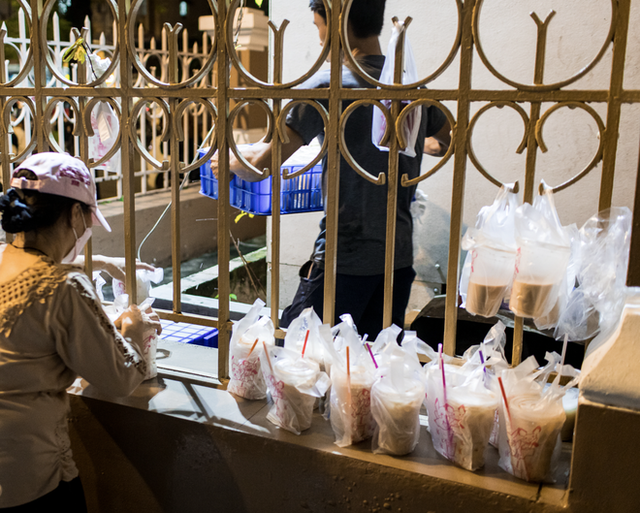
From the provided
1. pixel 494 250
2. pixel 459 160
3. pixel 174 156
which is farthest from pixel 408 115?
pixel 174 156

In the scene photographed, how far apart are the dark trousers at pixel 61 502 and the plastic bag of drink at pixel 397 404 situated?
0.91 m

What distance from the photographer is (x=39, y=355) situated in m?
1.71

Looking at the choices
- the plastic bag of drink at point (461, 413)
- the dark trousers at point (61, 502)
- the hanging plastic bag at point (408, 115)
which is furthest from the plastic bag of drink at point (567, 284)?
the dark trousers at point (61, 502)

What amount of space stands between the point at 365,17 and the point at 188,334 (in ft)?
5.49

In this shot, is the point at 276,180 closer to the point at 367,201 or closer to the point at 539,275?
the point at 367,201

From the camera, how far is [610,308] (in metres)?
1.58

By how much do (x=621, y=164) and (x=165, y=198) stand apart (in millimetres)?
5223

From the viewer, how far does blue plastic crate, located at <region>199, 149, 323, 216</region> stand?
2.53 meters

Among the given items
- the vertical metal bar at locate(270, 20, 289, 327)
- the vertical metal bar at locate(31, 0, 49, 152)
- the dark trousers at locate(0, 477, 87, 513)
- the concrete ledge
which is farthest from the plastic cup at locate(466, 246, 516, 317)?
the vertical metal bar at locate(31, 0, 49, 152)

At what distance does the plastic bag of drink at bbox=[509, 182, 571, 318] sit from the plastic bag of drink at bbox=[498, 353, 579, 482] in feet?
0.57

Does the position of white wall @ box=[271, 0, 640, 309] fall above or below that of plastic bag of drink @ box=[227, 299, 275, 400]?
above

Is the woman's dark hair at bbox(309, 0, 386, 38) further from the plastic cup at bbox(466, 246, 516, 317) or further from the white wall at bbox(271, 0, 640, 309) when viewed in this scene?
the white wall at bbox(271, 0, 640, 309)

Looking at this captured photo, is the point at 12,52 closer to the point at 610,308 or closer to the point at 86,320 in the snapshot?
the point at 86,320

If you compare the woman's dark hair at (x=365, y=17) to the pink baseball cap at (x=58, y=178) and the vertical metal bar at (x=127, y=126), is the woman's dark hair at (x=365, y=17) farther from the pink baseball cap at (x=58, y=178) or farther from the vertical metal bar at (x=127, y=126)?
the pink baseball cap at (x=58, y=178)
